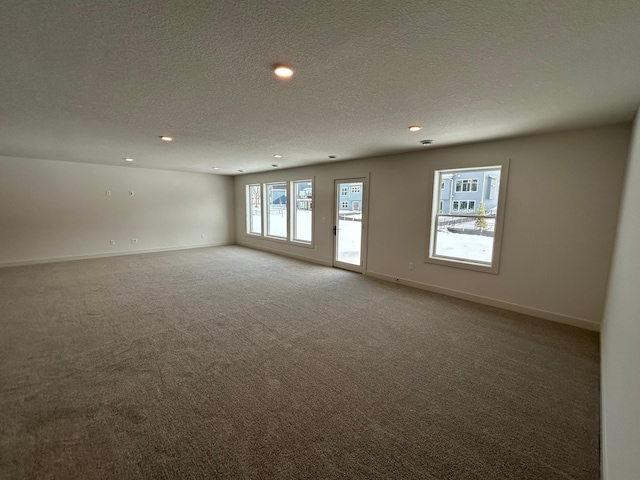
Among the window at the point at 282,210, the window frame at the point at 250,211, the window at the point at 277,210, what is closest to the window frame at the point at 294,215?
the window at the point at 282,210

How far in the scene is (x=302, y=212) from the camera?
6.94 meters

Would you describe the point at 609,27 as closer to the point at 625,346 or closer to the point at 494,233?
the point at 625,346

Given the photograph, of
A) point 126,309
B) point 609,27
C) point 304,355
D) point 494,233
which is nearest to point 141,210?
point 126,309

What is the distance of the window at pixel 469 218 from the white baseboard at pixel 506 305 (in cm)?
45

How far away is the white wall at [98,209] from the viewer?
18.4ft

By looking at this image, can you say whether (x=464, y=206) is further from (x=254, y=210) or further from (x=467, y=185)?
(x=254, y=210)

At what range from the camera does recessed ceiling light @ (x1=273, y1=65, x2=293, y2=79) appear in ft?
5.99

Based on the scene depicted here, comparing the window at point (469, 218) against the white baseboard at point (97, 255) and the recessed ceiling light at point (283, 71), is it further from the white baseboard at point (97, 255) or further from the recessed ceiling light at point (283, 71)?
the white baseboard at point (97, 255)

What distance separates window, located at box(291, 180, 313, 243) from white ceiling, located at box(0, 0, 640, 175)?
10.9 feet

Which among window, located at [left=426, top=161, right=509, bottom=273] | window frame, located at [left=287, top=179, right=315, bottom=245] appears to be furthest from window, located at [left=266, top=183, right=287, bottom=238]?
window, located at [left=426, top=161, right=509, bottom=273]

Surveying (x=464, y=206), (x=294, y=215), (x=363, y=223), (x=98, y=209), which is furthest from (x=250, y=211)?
(x=464, y=206)

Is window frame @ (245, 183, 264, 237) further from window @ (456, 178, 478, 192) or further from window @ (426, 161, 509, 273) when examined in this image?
window @ (456, 178, 478, 192)

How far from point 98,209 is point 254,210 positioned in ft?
12.9

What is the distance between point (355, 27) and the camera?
1.41 metres
